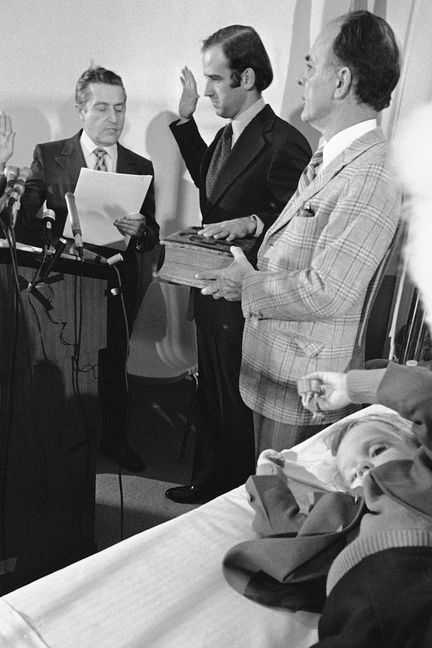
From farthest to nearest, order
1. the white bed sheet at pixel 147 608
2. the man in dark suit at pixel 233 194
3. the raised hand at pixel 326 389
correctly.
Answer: the man in dark suit at pixel 233 194
the raised hand at pixel 326 389
the white bed sheet at pixel 147 608

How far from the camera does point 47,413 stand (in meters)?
1.81

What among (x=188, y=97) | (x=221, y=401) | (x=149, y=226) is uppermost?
(x=188, y=97)

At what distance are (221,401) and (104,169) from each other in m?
1.06

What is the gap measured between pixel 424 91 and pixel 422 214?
1.47m

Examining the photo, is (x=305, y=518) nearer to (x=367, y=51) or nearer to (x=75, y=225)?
(x=75, y=225)

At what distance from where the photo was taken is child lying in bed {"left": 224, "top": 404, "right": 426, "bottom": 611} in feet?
3.70

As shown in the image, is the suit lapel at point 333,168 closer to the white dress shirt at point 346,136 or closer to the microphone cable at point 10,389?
the white dress shirt at point 346,136

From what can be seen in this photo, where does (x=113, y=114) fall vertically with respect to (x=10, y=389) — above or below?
above

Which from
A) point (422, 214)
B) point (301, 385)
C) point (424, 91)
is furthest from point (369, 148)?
point (424, 91)

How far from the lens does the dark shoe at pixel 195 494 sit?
2.47 metres

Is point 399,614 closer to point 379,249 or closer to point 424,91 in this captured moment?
point 379,249

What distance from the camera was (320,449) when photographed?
163 cm

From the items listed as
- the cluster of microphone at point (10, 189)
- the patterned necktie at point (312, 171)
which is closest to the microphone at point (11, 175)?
the cluster of microphone at point (10, 189)

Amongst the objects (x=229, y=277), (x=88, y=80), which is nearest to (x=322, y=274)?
(x=229, y=277)
